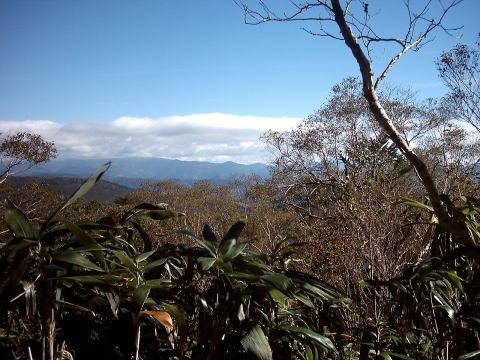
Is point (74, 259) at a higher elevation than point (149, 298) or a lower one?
higher

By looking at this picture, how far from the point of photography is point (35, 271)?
2.85 ft

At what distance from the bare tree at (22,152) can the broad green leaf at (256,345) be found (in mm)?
10207

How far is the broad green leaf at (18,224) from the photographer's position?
31.5 inches

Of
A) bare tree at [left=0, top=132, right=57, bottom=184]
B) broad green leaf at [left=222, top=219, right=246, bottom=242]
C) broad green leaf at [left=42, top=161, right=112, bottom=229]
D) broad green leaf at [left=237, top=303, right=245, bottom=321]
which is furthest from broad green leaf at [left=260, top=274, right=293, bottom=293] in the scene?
bare tree at [left=0, top=132, right=57, bottom=184]

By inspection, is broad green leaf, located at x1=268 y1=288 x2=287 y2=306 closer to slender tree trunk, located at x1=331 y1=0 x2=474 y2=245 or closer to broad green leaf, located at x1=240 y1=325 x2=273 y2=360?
broad green leaf, located at x1=240 y1=325 x2=273 y2=360

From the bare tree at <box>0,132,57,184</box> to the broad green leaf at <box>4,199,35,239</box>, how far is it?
9949 millimetres

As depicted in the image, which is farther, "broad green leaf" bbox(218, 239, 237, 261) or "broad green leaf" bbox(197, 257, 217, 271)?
"broad green leaf" bbox(218, 239, 237, 261)

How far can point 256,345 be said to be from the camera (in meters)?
0.84

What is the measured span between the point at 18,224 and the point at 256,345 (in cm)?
58

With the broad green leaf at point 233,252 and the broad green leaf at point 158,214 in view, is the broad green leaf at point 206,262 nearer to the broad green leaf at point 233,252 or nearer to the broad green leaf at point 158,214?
the broad green leaf at point 233,252

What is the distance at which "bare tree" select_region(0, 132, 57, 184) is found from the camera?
966 centimetres

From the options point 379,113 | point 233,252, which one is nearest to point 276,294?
point 233,252

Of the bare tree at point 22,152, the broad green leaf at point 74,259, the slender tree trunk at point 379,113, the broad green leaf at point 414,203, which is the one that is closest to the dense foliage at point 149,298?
the broad green leaf at point 74,259

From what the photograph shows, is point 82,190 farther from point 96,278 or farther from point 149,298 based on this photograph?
point 149,298
